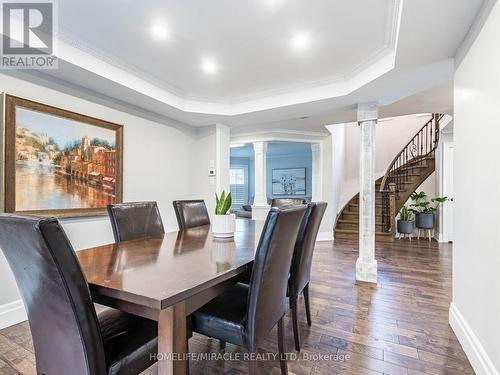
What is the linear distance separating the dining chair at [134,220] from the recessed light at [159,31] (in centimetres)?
137

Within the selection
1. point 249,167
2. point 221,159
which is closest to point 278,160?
point 249,167

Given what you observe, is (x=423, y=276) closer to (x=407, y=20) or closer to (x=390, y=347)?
(x=390, y=347)

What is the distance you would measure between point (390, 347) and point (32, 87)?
11.6 ft

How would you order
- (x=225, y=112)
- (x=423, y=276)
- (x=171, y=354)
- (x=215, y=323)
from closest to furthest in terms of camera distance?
1. (x=171, y=354)
2. (x=215, y=323)
3. (x=423, y=276)
4. (x=225, y=112)

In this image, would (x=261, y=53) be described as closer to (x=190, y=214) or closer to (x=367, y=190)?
(x=190, y=214)

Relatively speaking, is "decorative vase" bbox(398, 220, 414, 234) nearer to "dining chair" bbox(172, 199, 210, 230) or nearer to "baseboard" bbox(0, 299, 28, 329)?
"dining chair" bbox(172, 199, 210, 230)

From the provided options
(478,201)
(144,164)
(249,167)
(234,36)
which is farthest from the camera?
(249,167)

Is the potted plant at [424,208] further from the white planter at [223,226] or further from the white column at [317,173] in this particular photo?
the white planter at [223,226]

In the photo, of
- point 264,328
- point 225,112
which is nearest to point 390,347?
point 264,328

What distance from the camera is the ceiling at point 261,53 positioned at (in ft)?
5.78

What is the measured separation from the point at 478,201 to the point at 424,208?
4669 millimetres

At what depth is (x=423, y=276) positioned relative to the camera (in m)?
3.34

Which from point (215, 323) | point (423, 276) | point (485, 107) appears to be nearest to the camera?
point (215, 323)

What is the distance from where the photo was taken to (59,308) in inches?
36.7
